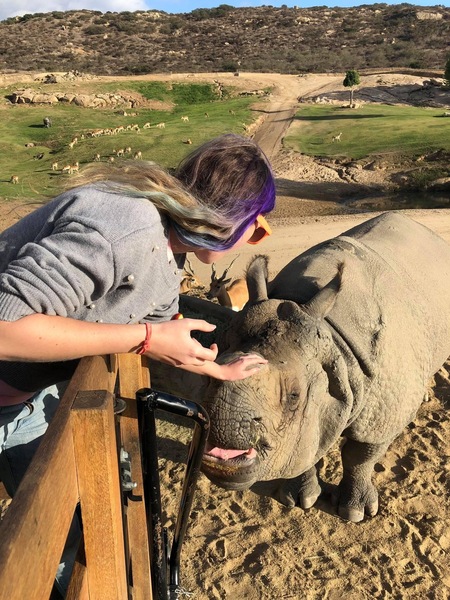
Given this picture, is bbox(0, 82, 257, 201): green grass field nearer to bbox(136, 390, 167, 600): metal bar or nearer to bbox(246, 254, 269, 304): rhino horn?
bbox(246, 254, 269, 304): rhino horn

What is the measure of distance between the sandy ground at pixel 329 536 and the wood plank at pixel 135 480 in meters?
1.50

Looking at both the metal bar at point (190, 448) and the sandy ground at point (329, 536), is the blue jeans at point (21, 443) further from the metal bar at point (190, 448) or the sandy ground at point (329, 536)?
the sandy ground at point (329, 536)

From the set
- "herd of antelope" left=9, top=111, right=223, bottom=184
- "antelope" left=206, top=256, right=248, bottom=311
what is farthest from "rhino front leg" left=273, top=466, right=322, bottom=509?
"herd of antelope" left=9, top=111, right=223, bottom=184

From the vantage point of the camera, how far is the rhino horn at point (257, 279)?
4293 millimetres

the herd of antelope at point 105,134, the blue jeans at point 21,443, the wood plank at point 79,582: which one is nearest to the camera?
the wood plank at point 79,582

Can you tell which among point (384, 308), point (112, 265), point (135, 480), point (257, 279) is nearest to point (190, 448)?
point (135, 480)

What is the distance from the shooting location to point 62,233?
6.18ft

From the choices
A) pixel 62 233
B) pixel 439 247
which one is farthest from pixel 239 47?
pixel 62 233

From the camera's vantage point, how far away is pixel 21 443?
257 cm

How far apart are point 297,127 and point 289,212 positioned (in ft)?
46.4

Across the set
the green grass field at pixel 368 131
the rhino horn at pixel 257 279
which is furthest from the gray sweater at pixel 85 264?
the green grass field at pixel 368 131

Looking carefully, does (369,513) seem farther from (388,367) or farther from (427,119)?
(427,119)

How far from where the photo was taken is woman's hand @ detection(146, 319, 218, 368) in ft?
6.87

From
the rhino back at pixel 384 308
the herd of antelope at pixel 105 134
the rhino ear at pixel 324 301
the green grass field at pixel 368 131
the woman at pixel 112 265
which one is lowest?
the green grass field at pixel 368 131
